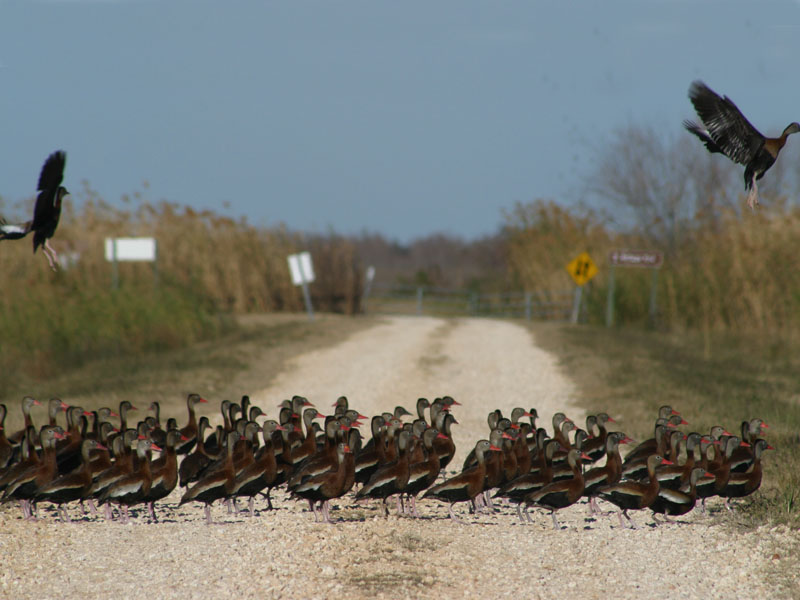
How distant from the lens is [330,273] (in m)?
33.5

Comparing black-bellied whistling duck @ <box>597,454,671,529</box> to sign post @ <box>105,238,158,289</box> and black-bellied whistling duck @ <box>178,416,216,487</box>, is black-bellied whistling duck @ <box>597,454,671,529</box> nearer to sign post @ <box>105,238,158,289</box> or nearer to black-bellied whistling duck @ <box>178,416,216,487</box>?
black-bellied whistling duck @ <box>178,416,216,487</box>

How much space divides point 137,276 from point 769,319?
1596cm

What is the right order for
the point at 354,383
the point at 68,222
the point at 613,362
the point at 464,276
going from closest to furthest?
1. the point at 354,383
2. the point at 613,362
3. the point at 68,222
4. the point at 464,276

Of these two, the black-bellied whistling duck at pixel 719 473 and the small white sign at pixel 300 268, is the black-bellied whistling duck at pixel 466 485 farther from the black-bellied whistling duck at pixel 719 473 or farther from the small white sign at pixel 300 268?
the small white sign at pixel 300 268

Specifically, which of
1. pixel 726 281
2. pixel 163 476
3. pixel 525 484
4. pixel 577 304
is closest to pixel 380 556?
pixel 525 484

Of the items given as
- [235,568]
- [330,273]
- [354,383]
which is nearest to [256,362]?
[354,383]

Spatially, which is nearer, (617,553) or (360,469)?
(617,553)

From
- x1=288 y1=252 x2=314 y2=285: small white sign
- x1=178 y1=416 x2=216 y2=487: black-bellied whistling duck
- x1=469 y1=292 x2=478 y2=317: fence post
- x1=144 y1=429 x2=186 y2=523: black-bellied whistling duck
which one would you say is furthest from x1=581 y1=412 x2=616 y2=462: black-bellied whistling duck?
x1=469 y1=292 x2=478 y2=317: fence post

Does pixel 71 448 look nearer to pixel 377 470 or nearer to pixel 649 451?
pixel 377 470

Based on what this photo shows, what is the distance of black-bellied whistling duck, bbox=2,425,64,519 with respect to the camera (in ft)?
24.0

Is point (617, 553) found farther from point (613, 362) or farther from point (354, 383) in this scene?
point (613, 362)

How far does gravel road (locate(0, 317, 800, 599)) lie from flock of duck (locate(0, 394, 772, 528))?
A: 0.70 ft

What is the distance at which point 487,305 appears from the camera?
41.1 m

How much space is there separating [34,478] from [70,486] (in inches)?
13.1
